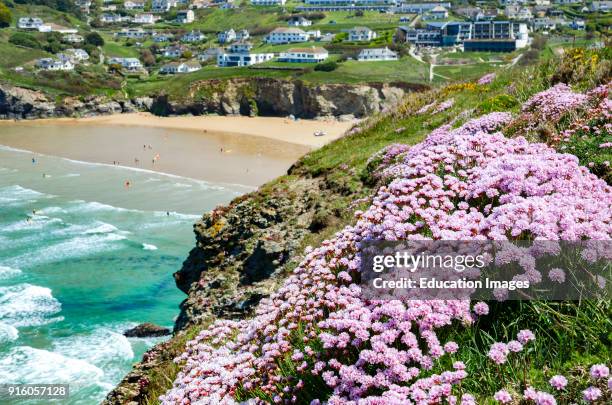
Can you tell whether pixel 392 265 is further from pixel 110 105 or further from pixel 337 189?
pixel 110 105

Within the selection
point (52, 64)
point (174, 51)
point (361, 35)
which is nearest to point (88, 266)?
point (52, 64)

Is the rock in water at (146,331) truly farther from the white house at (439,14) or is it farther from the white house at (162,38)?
the white house at (162,38)

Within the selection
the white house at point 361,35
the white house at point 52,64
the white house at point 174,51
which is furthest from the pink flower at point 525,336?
the white house at point 174,51

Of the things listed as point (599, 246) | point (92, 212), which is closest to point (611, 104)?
point (599, 246)

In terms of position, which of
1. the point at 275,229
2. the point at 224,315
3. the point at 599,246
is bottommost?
the point at 224,315

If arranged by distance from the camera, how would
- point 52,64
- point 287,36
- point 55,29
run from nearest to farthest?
point 52,64, point 287,36, point 55,29

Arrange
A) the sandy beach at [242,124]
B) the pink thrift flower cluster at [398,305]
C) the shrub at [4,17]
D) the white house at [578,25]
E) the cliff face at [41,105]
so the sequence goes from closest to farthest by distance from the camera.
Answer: the pink thrift flower cluster at [398,305], the sandy beach at [242,124], the cliff face at [41,105], the white house at [578,25], the shrub at [4,17]

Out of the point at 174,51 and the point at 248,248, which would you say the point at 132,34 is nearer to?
the point at 174,51
